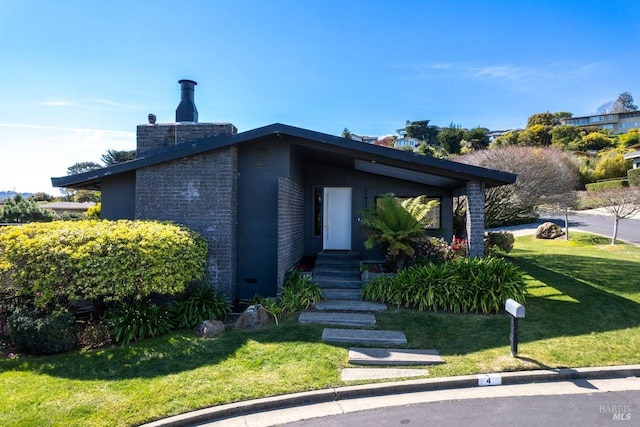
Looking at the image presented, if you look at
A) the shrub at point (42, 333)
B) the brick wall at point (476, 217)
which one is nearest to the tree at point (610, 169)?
the brick wall at point (476, 217)

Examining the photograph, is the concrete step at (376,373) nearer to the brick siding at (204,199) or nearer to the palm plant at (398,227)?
the palm plant at (398,227)

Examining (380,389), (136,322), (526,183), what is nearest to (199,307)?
(136,322)

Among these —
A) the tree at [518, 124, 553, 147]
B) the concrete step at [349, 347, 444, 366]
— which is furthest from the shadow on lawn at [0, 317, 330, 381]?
the tree at [518, 124, 553, 147]

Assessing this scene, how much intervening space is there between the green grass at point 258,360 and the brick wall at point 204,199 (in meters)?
1.94

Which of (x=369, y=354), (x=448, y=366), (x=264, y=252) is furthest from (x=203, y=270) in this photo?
(x=448, y=366)

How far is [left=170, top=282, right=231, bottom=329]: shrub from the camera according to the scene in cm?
688

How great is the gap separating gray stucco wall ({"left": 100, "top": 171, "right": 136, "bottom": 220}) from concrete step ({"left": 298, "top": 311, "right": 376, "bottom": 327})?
5138mm

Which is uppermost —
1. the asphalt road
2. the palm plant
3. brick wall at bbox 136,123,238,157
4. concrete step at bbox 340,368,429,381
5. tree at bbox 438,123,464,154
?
tree at bbox 438,123,464,154

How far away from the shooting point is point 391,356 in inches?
219

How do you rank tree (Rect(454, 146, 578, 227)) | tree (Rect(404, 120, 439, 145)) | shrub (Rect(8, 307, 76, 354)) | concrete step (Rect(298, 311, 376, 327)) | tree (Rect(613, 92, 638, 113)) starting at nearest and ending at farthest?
shrub (Rect(8, 307, 76, 354)) → concrete step (Rect(298, 311, 376, 327)) → tree (Rect(454, 146, 578, 227)) → tree (Rect(404, 120, 439, 145)) → tree (Rect(613, 92, 638, 113))

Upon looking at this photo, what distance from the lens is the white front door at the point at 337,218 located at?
38.5 ft

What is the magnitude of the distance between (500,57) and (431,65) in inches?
108

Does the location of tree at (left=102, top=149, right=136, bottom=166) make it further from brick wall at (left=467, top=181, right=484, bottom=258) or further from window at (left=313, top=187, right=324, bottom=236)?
brick wall at (left=467, top=181, right=484, bottom=258)

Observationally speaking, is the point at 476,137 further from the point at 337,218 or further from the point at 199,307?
the point at 199,307
